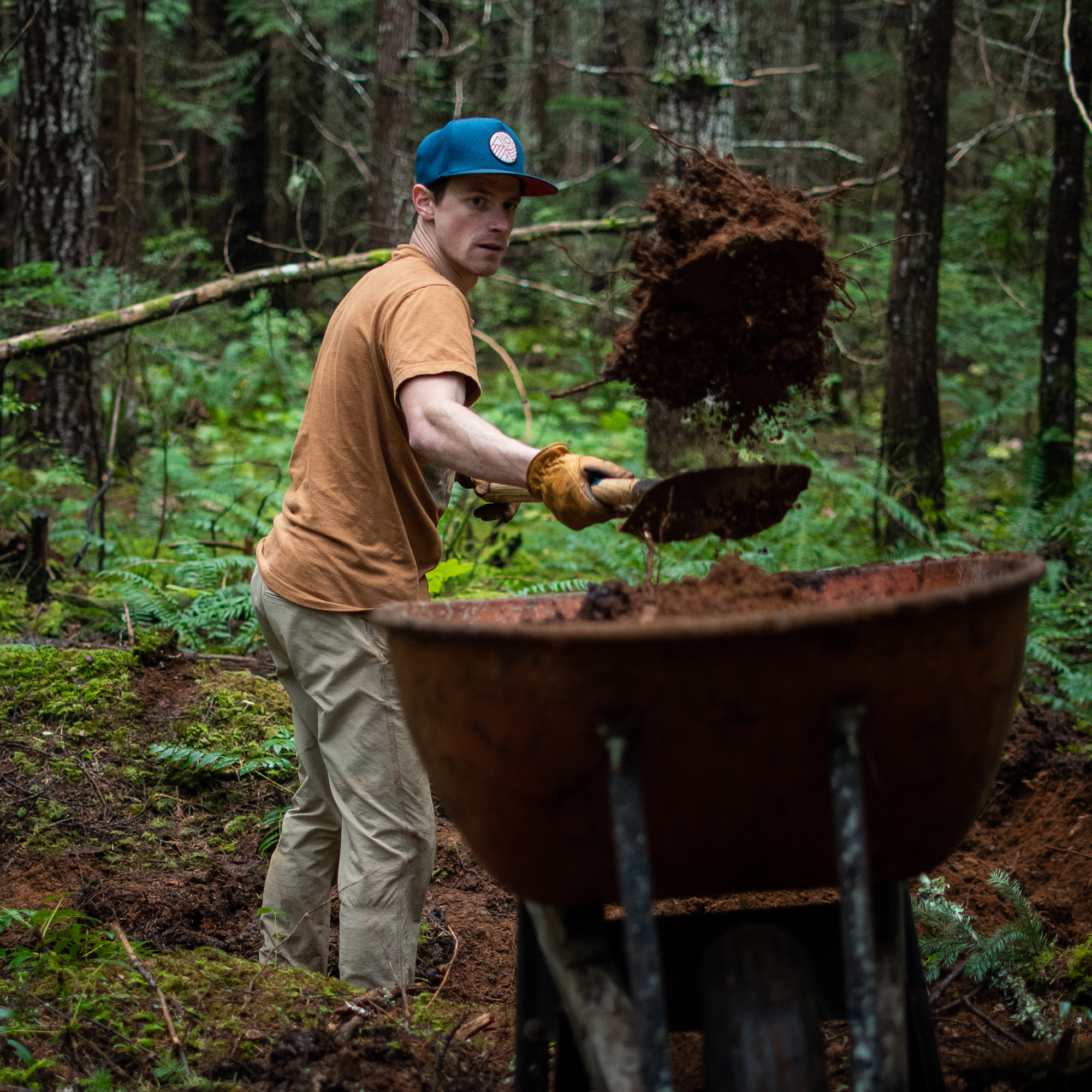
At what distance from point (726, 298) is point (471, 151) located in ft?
2.75

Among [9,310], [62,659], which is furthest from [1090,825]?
[9,310]

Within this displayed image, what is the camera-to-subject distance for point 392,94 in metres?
8.52

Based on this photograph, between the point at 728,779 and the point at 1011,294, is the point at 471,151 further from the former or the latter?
the point at 1011,294

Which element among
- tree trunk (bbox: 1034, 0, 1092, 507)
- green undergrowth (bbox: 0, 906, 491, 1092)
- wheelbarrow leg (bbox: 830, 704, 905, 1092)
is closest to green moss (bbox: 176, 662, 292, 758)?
green undergrowth (bbox: 0, 906, 491, 1092)

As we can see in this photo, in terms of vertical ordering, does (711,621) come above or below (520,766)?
above

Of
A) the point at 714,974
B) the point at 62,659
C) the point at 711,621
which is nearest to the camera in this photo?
the point at 711,621

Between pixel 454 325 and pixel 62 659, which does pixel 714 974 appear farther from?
pixel 62 659

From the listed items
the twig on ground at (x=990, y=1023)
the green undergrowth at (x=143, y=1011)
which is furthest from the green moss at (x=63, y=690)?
the twig on ground at (x=990, y=1023)

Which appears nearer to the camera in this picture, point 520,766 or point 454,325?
point 520,766

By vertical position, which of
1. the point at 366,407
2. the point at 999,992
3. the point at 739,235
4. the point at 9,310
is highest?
the point at 9,310

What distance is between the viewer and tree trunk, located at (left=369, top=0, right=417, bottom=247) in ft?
27.3

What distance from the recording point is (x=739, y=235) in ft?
7.40

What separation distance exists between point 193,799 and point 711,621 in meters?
2.94

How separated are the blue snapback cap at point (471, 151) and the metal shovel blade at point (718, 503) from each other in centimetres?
114
